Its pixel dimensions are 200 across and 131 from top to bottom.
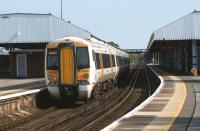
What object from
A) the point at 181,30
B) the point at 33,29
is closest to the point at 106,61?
the point at 33,29

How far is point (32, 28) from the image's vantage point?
49.6 meters

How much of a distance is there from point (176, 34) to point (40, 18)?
1261cm

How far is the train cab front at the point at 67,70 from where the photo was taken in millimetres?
23656

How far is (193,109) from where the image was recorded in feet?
59.7

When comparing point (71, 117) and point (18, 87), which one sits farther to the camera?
point (18, 87)

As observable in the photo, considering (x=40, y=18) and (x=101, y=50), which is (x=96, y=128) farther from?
(x=40, y=18)

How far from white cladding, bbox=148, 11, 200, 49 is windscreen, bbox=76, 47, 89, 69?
2591 centimetres

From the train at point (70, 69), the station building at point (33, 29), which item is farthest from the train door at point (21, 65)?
the train at point (70, 69)

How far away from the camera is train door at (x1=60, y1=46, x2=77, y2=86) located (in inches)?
931

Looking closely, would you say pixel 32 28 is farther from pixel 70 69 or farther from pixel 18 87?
pixel 70 69

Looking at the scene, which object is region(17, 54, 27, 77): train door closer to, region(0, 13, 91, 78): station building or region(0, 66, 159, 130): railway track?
region(0, 13, 91, 78): station building

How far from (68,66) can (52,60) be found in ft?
2.78

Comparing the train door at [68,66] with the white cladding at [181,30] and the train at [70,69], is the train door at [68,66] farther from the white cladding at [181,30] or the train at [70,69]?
the white cladding at [181,30]

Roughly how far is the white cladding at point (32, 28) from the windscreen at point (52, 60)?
24836 millimetres
